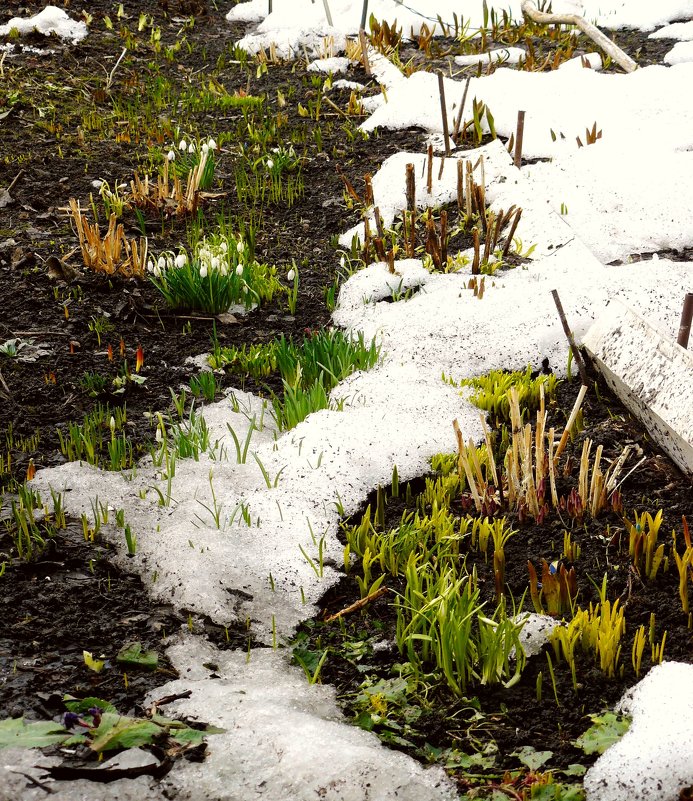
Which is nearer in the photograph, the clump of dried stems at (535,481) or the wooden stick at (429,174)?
the clump of dried stems at (535,481)

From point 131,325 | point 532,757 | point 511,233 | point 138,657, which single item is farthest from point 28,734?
point 511,233

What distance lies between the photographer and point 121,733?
1780 mm

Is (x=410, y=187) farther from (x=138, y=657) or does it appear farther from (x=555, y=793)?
(x=555, y=793)

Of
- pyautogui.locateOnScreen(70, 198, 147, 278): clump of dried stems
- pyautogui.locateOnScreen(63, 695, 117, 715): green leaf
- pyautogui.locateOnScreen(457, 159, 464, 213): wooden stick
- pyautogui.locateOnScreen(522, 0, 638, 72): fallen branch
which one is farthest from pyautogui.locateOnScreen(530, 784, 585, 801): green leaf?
pyautogui.locateOnScreen(522, 0, 638, 72): fallen branch

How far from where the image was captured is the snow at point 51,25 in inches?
285

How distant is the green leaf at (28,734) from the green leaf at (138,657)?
374mm

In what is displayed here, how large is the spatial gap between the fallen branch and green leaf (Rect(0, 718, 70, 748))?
582 centimetres

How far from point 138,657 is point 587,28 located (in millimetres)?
6091

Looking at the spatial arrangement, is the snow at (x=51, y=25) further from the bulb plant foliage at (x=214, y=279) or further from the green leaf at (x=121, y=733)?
the green leaf at (x=121, y=733)

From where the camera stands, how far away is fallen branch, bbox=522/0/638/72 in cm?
609

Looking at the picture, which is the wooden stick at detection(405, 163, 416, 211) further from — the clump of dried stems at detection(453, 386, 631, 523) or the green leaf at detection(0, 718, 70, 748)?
the green leaf at detection(0, 718, 70, 748)

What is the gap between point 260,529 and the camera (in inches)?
104

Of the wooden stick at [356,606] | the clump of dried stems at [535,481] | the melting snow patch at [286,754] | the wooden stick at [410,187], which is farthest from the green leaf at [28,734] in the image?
the wooden stick at [410,187]

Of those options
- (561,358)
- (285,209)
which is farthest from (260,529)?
(285,209)
